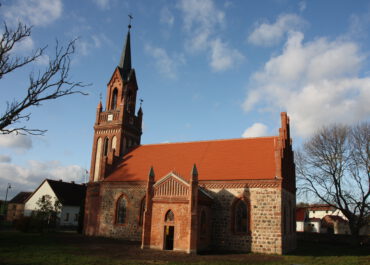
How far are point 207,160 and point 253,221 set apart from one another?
7.24 meters

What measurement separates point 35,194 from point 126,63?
29068 mm

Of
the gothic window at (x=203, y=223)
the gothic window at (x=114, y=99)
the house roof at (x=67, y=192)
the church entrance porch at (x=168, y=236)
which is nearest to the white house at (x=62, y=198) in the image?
the house roof at (x=67, y=192)

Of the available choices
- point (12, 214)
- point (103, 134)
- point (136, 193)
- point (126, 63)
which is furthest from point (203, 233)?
point (12, 214)

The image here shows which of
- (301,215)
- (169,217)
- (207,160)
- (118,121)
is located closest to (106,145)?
(118,121)

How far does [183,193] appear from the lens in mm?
23469

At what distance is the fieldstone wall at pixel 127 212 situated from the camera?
28.4 meters

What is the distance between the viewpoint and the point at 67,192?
5244 cm

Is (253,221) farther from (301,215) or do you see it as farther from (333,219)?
(333,219)

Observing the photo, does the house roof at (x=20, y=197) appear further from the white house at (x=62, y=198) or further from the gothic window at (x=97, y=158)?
the gothic window at (x=97, y=158)

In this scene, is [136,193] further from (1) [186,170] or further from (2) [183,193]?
(2) [183,193]

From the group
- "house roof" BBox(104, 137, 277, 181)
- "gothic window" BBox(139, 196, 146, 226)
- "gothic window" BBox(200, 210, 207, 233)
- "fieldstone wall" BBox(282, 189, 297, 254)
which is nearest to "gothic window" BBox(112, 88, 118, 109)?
"house roof" BBox(104, 137, 277, 181)

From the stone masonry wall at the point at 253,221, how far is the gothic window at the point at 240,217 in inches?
13.9

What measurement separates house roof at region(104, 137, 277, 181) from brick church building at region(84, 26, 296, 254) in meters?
0.09

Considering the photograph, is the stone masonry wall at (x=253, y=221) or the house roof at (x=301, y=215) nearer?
the stone masonry wall at (x=253, y=221)
